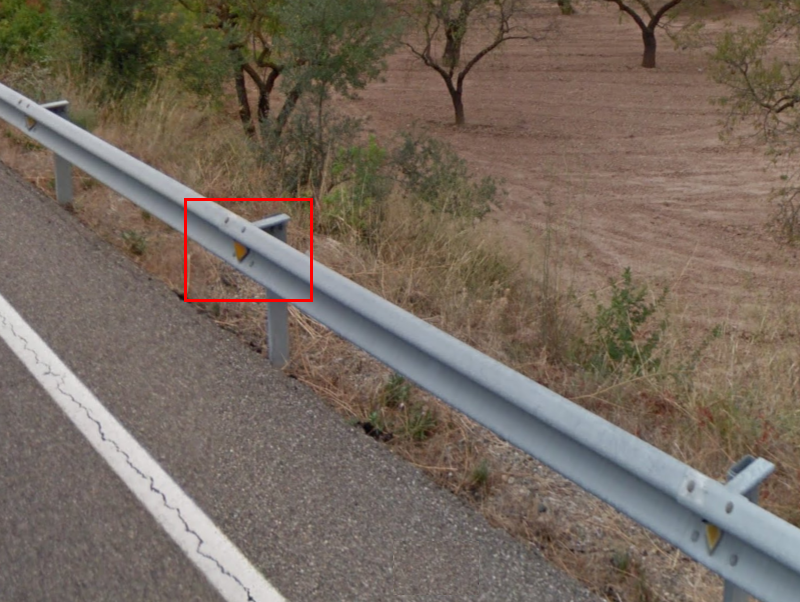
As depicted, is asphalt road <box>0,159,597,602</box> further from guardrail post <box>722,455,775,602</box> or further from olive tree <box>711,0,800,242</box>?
olive tree <box>711,0,800,242</box>

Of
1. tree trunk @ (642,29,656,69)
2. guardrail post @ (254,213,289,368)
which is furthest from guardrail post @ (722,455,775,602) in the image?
tree trunk @ (642,29,656,69)

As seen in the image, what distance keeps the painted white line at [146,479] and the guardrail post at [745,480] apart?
143 centimetres

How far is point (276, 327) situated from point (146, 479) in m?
1.24

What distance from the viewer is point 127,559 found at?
12.2 ft

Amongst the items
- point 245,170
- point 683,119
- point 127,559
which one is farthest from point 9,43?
point 683,119

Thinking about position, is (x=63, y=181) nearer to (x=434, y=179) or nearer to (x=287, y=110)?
(x=287, y=110)

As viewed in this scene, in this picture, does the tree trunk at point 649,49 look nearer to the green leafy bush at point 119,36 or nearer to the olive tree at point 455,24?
the olive tree at point 455,24

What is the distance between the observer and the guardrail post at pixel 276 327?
523cm

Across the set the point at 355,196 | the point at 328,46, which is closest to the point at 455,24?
the point at 328,46

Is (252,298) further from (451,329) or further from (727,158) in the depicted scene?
(727,158)

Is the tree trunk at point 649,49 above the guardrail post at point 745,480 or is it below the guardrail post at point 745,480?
above

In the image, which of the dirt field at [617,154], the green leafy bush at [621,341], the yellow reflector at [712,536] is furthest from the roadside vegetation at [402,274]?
the dirt field at [617,154]

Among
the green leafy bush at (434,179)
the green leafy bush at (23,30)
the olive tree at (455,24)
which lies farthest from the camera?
the olive tree at (455,24)

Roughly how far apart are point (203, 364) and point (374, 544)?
1717 millimetres
